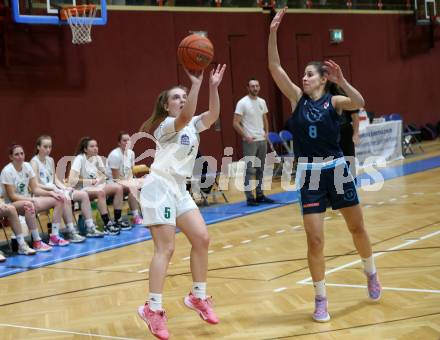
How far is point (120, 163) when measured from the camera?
1029 centimetres

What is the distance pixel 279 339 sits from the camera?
4570 millimetres

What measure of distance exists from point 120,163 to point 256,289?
479 centimetres

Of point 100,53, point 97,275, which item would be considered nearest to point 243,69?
point 100,53

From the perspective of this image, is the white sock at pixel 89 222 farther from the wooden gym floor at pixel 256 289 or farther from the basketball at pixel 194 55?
the basketball at pixel 194 55

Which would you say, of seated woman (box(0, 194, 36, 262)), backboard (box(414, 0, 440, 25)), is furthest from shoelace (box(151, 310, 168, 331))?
backboard (box(414, 0, 440, 25))

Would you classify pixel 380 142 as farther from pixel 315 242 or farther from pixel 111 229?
pixel 315 242

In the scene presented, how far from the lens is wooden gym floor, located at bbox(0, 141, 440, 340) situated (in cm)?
487

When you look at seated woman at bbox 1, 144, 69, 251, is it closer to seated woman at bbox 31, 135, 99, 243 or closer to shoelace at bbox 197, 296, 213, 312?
seated woman at bbox 31, 135, 99, 243

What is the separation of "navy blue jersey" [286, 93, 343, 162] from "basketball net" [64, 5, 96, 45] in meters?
7.82

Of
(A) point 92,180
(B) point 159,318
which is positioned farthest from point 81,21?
(B) point 159,318

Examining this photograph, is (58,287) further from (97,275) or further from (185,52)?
(185,52)

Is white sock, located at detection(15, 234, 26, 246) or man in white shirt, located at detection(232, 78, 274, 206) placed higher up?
man in white shirt, located at detection(232, 78, 274, 206)

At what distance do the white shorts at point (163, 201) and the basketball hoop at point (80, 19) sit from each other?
25.2 feet

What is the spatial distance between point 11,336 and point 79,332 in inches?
20.1
